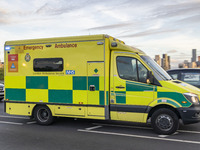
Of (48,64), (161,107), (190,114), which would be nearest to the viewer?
(190,114)

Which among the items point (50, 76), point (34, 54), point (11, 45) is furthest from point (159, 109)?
point (11, 45)

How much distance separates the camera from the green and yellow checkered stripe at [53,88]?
7.08m

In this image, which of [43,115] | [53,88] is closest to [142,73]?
[53,88]

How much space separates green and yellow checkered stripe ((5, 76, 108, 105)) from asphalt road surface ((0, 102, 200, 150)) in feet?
2.80

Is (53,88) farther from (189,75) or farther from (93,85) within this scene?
(189,75)

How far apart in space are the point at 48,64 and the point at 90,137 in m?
2.73

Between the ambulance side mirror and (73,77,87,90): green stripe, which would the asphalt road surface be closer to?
(73,77,87,90): green stripe

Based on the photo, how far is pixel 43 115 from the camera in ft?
25.7

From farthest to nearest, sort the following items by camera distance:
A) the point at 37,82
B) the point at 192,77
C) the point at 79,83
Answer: the point at 192,77, the point at 37,82, the point at 79,83

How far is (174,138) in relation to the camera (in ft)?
20.0

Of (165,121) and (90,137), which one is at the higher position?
(165,121)

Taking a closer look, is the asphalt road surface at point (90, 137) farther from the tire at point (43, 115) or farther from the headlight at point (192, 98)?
the headlight at point (192, 98)

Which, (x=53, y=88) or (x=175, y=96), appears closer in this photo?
(x=175, y=96)

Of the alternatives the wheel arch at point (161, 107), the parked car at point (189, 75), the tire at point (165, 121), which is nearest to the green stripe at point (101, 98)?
the wheel arch at point (161, 107)
